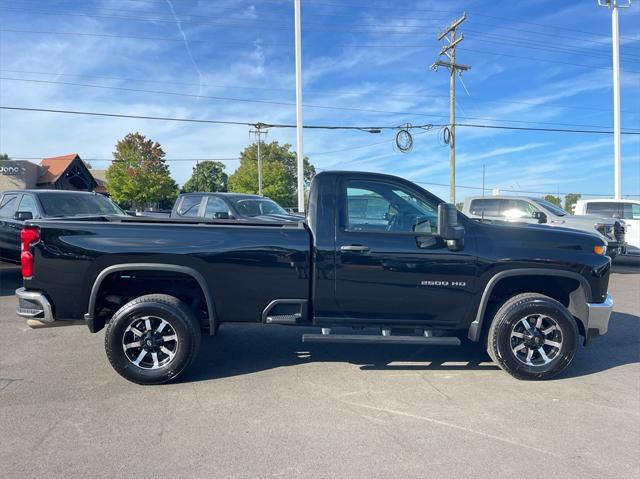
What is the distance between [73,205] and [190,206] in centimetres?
268

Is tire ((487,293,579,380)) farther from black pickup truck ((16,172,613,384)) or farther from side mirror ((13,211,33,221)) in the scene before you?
side mirror ((13,211,33,221))

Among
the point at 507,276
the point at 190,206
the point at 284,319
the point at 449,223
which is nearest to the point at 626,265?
the point at 507,276

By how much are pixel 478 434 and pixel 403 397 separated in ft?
2.47

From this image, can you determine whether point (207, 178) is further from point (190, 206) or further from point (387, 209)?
point (387, 209)

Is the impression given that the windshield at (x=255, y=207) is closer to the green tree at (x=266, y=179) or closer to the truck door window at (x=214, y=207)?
the truck door window at (x=214, y=207)

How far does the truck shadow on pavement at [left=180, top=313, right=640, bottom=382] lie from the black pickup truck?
46 cm

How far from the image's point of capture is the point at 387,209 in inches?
171

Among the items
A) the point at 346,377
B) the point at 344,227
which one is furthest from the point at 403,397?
the point at 344,227

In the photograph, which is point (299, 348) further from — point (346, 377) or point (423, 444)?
point (423, 444)

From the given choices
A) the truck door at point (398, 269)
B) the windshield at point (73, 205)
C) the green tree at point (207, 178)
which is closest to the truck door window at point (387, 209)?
the truck door at point (398, 269)

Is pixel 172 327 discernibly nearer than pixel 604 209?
Yes

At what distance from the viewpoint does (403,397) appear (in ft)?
12.5

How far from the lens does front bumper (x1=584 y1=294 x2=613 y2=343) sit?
13.9 ft

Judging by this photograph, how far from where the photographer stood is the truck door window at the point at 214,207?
975cm
